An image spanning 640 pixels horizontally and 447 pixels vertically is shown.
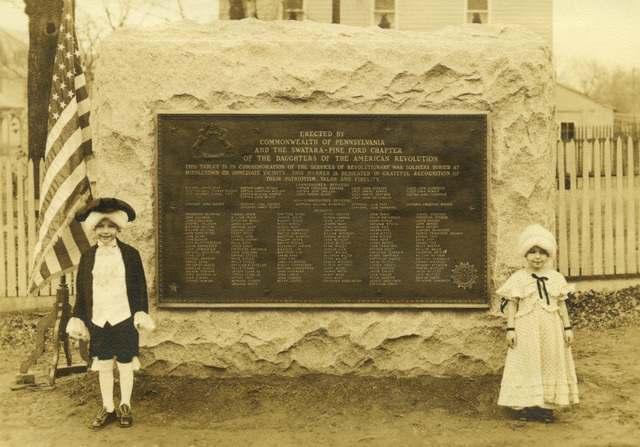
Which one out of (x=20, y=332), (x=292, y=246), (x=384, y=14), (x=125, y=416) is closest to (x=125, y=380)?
(x=125, y=416)

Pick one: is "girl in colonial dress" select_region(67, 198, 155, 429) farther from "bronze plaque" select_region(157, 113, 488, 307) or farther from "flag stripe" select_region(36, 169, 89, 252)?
"flag stripe" select_region(36, 169, 89, 252)

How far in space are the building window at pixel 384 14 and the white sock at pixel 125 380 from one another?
14.2 metres

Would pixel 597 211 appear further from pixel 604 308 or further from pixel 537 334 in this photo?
pixel 537 334

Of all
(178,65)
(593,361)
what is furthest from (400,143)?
(593,361)

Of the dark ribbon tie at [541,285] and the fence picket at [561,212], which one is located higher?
the fence picket at [561,212]

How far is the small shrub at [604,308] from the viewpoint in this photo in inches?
311

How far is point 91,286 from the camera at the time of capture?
471 centimetres

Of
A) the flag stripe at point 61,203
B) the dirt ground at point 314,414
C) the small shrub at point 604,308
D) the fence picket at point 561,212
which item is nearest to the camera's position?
the dirt ground at point 314,414

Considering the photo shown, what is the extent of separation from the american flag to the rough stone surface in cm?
45

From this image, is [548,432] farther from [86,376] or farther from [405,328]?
[86,376]

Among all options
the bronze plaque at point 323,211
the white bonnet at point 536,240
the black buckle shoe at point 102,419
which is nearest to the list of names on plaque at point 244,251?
the bronze plaque at point 323,211

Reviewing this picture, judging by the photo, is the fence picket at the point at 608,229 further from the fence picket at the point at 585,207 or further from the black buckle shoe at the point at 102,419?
the black buckle shoe at the point at 102,419

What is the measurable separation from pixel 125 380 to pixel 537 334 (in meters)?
3.01

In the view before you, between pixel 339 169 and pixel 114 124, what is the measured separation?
1.89 m
